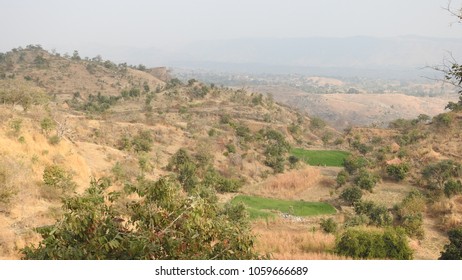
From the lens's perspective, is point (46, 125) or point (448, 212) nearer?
point (46, 125)

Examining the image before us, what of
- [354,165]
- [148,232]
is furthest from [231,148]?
[148,232]

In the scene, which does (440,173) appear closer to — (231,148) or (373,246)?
(373,246)

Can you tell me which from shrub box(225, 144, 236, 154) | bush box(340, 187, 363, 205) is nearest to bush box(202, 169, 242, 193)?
bush box(340, 187, 363, 205)

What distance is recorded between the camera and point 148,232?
6.34 metres

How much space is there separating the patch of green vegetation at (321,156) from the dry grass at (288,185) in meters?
8.55

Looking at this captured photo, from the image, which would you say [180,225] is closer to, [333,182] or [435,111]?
[333,182]

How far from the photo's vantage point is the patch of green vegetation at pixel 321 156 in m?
39.4

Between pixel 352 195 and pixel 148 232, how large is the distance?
19.5 meters

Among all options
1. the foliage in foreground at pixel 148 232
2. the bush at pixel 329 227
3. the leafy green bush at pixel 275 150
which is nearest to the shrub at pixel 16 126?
the foliage in foreground at pixel 148 232

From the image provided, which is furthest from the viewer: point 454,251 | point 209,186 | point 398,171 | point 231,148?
point 231,148

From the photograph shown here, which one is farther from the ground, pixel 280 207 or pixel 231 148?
pixel 231 148

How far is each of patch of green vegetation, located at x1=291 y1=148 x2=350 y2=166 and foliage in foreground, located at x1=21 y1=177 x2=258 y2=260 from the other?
108ft

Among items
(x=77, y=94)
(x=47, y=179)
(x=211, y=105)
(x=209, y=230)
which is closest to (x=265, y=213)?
(x=47, y=179)

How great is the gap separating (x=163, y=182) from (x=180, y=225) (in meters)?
0.76
